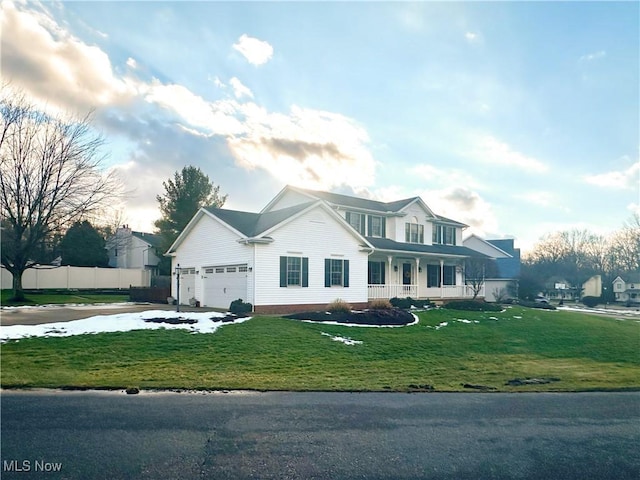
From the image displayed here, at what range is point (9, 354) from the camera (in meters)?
11.0

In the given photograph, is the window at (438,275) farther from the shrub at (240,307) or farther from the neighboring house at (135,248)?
the neighboring house at (135,248)

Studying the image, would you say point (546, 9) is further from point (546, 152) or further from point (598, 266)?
point (598, 266)

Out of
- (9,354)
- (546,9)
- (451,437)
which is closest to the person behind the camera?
(451,437)

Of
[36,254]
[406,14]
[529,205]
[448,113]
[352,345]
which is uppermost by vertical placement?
[406,14]

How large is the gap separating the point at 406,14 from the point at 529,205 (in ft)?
57.3

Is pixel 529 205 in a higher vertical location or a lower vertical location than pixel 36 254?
higher

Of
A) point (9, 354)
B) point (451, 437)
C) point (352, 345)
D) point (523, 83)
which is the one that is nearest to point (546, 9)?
point (523, 83)

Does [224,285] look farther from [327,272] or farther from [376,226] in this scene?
[376,226]

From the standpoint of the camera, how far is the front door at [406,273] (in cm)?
3030

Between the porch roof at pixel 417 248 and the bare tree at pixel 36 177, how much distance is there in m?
19.0

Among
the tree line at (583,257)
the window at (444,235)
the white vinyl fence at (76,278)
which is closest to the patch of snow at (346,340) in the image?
the window at (444,235)

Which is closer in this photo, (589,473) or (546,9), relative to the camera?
(589,473)

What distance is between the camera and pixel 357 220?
29.4 metres

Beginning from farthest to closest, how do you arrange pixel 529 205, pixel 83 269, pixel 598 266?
pixel 598 266, pixel 83 269, pixel 529 205
